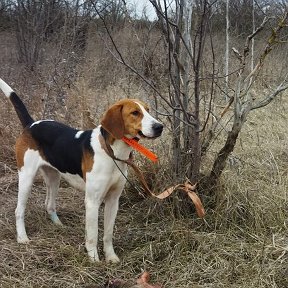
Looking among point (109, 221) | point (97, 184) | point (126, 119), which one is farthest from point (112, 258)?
point (126, 119)

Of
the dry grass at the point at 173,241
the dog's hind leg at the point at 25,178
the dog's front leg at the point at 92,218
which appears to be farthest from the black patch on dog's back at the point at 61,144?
the dry grass at the point at 173,241

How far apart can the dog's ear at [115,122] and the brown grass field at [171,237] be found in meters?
0.92

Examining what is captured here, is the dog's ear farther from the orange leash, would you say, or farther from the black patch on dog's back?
the black patch on dog's back

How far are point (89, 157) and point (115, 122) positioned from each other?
357mm

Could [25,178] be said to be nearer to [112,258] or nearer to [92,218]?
[92,218]

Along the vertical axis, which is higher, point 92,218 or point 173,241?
point 92,218

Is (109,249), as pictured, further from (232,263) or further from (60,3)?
(60,3)

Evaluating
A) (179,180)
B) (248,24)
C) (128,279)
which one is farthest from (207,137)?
(248,24)

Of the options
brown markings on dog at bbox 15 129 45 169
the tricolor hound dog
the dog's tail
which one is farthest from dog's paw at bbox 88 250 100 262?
the dog's tail

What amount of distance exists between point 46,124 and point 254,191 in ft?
6.19

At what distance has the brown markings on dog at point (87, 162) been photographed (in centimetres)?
348

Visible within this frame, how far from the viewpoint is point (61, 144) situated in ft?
12.5

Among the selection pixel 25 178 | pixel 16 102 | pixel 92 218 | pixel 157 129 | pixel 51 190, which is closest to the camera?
pixel 157 129

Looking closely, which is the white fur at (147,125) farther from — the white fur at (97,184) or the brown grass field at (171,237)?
the brown grass field at (171,237)
